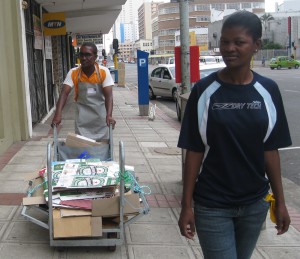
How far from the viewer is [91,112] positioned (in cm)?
545

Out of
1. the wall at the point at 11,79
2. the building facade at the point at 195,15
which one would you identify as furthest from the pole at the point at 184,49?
the building facade at the point at 195,15

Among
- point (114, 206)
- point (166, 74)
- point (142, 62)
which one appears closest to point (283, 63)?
point (166, 74)

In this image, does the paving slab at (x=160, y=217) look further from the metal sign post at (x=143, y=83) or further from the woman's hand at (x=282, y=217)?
the metal sign post at (x=143, y=83)

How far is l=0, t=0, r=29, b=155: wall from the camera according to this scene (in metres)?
8.09

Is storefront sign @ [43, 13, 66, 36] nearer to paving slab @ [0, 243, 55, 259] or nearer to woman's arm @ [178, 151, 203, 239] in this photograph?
paving slab @ [0, 243, 55, 259]

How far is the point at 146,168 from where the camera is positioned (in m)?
7.15

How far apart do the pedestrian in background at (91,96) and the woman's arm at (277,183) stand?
10.0 feet

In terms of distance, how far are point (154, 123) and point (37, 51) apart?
12.0 ft

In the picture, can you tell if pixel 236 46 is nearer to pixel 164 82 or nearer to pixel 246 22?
pixel 246 22

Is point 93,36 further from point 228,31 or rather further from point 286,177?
point 228,31

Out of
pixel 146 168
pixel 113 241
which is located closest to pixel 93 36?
pixel 146 168

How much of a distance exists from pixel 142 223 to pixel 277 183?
8.04 feet

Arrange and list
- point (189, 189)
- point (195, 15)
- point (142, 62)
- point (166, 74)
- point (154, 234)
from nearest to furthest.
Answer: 1. point (189, 189)
2. point (154, 234)
3. point (142, 62)
4. point (166, 74)
5. point (195, 15)

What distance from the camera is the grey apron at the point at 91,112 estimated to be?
17.7 feet
